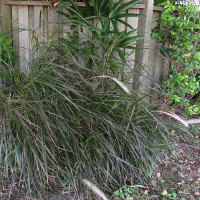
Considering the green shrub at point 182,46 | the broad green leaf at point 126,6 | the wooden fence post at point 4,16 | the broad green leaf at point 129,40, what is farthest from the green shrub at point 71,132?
the wooden fence post at point 4,16

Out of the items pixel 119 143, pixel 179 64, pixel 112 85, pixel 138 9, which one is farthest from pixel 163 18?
pixel 119 143

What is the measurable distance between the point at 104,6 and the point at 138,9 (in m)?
0.50

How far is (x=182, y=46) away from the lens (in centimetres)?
315

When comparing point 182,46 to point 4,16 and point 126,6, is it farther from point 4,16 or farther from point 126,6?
point 4,16

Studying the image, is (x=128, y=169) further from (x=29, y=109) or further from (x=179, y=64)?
(x=179, y=64)

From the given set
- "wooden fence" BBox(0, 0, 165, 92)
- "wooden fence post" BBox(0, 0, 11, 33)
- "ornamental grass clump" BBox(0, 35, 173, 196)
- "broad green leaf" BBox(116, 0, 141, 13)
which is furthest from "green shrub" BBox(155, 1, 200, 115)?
"wooden fence post" BBox(0, 0, 11, 33)

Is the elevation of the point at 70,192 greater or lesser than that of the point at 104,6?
lesser

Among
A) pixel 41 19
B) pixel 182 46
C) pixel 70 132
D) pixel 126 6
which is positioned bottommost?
pixel 70 132

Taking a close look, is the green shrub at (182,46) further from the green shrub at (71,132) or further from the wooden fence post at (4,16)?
the wooden fence post at (4,16)

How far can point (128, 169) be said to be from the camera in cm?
234

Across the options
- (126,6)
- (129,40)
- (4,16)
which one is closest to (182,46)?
(129,40)

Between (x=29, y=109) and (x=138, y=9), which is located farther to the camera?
(x=138, y=9)

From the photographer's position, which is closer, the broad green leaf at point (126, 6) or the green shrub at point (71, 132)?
the green shrub at point (71, 132)

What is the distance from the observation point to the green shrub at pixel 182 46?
3033 millimetres
